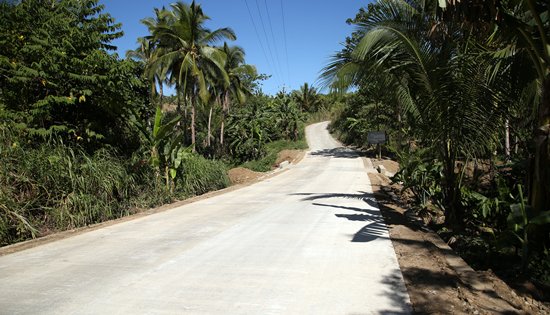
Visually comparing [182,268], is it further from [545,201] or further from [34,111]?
[34,111]

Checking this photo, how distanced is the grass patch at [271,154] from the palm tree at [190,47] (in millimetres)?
5407

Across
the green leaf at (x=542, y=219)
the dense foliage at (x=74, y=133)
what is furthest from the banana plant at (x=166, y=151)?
the green leaf at (x=542, y=219)

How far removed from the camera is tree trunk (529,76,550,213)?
4.77 metres

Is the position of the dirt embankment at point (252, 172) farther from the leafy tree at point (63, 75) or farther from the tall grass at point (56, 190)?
the tall grass at point (56, 190)

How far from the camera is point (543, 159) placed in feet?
15.8

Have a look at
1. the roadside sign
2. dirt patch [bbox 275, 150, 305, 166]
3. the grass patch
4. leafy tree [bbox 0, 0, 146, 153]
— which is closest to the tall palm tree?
the grass patch

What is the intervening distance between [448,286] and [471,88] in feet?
11.9

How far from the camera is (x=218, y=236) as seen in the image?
6590mm

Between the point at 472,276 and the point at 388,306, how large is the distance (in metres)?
1.52

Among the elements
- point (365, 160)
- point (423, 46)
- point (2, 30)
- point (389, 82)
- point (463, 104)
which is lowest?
point (365, 160)

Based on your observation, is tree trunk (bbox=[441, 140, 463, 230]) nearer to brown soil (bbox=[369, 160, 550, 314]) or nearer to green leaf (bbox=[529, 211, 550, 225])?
brown soil (bbox=[369, 160, 550, 314])

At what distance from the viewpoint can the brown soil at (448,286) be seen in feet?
11.9

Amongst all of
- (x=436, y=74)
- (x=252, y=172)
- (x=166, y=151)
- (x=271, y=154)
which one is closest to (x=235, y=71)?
(x=271, y=154)

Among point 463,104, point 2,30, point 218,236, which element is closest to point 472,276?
point 463,104
